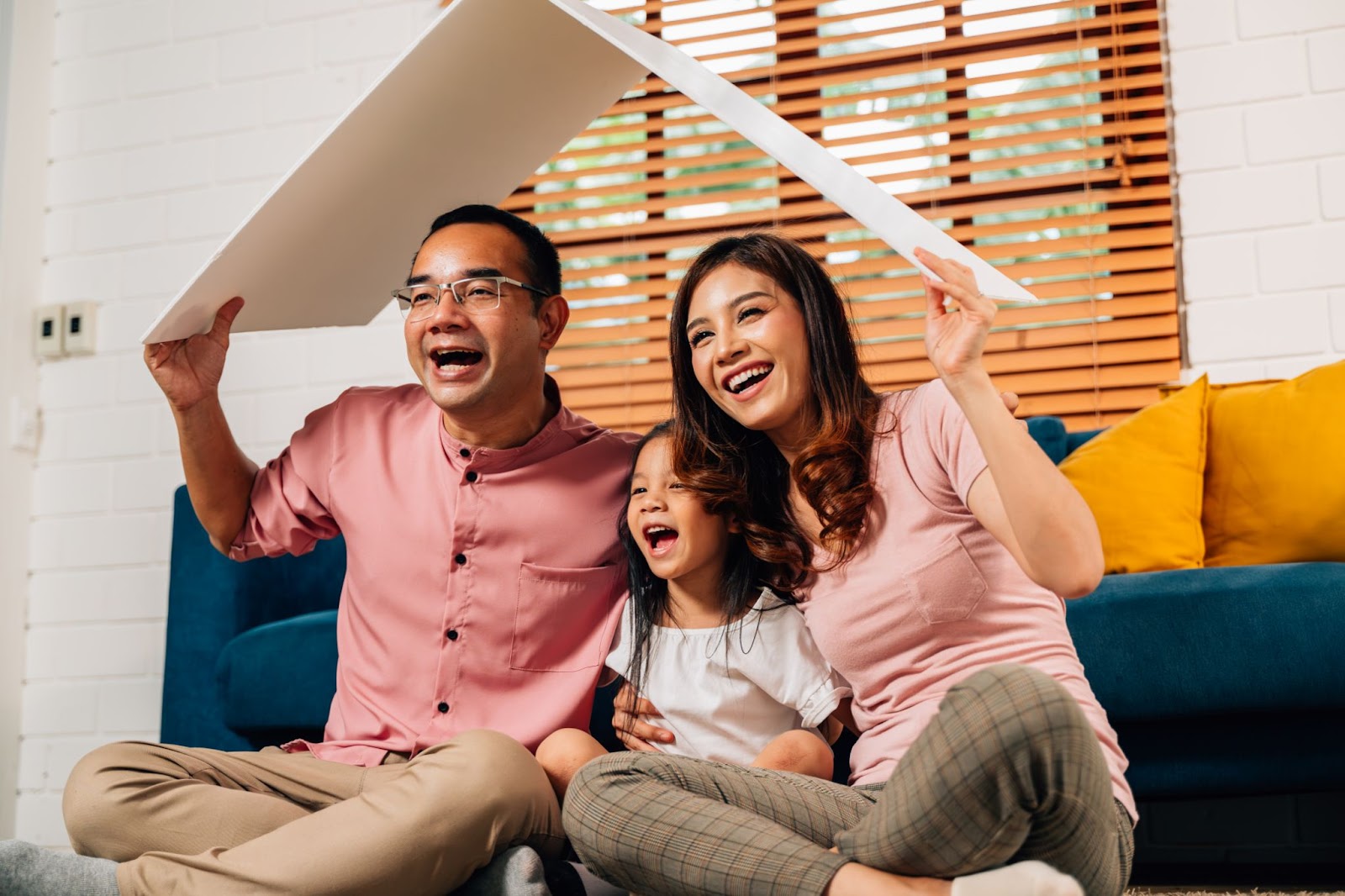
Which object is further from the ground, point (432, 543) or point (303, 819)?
point (432, 543)

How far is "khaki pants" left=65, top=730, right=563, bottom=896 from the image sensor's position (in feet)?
4.00

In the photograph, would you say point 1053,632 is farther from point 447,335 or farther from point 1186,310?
point 1186,310

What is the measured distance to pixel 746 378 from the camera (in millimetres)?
1475

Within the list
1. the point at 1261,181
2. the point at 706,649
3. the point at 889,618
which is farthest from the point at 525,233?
the point at 1261,181

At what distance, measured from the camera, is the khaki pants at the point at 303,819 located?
4.00ft

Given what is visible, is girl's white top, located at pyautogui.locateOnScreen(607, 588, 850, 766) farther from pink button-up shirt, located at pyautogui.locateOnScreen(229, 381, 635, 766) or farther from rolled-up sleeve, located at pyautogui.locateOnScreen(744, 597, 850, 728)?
pink button-up shirt, located at pyautogui.locateOnScreen(229, 381, 635, 766)

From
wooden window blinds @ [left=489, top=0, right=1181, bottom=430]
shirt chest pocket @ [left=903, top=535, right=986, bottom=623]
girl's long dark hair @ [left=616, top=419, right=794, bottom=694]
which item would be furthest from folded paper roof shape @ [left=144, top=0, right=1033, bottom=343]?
wooden window blinds @ [left=489, top=0, right=1181, bottom=430]

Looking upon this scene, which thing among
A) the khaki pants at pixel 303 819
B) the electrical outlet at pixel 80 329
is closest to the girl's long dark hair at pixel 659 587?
the khaki pants at pixel 303 819

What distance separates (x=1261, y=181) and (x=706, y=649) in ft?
5.57

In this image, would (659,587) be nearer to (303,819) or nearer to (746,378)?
(746,378)

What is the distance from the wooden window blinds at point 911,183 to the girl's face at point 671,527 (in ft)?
3.74

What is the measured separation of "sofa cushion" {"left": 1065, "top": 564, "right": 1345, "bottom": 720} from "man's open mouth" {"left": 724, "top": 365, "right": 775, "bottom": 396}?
2.14 ft

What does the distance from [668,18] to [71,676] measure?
2104 mm

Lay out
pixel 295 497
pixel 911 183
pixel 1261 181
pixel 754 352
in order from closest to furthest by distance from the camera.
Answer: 1. pixel 754 352
2. pixel 295 497
3. pixel 1261 181
4. pixel 911 183
